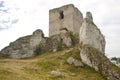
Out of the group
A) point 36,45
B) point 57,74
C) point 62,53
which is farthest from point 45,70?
point 36,45

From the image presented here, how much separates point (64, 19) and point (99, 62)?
22684mm

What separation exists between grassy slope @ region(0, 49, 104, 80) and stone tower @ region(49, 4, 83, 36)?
15238 mm

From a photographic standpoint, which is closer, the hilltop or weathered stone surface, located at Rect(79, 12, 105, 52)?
the hilltop

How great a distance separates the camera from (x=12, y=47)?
68.2 m

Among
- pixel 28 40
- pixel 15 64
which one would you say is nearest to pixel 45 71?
pixel 15 64

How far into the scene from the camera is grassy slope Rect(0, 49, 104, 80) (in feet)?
143

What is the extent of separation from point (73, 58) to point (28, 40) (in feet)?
63.7

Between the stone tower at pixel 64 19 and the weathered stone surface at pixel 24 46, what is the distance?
13.3 feet

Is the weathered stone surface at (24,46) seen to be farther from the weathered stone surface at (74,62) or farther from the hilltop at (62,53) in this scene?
the weathered stone surface at (74,62)

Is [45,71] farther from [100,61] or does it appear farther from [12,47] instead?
[12,47]

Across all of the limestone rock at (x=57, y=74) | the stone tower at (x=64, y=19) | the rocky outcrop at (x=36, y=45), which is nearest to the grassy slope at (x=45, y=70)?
the limestone rock at (x=57, y=74)

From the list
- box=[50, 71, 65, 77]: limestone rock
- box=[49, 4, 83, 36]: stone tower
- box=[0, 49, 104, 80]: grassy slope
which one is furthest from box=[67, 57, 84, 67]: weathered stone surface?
box=[49, 4, 83, 36]: stone tower

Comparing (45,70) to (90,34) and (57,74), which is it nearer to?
(57,74)

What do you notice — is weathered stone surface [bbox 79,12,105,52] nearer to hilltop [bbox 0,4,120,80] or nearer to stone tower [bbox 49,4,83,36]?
hilltop [bbox 0,4,120,80]
